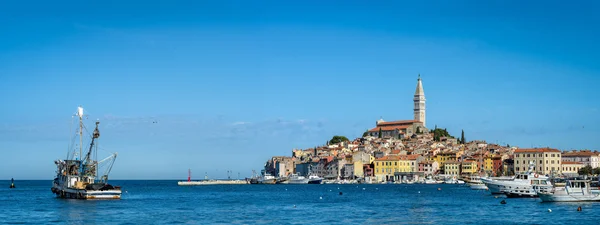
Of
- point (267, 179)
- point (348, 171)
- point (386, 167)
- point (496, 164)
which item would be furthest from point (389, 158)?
point (267, 179)

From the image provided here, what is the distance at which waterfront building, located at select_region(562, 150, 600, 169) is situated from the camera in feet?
518

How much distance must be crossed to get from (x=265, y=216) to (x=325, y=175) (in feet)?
425

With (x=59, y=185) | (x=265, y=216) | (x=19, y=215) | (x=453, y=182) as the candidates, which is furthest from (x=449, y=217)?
(x=453, y=182)

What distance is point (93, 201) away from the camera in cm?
6925

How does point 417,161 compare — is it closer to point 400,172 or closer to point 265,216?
point 400,172

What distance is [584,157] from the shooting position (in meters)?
160

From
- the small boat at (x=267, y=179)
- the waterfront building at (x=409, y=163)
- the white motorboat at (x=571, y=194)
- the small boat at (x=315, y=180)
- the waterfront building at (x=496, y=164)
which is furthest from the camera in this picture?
the small boat at (x=267, y=179)

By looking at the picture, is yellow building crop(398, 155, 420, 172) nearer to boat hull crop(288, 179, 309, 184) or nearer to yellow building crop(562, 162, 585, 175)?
boat hull crop(288, 179, 309, 184)

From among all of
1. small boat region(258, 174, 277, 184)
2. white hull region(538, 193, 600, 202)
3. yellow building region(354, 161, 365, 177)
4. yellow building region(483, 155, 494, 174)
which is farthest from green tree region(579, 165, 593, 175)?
white hull region(538, 193, 600, 202)

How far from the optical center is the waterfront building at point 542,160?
149000mm

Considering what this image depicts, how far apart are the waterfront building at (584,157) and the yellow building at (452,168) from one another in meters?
21.6

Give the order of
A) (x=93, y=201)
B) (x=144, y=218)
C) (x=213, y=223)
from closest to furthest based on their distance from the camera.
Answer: (x=213, y=223) → (x=144, y=218) → (x=93, y=201)

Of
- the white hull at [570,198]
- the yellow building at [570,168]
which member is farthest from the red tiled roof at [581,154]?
the white hull at [570,198]

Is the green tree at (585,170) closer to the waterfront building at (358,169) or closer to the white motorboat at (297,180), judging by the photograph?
the waterfront building at (358,169)
